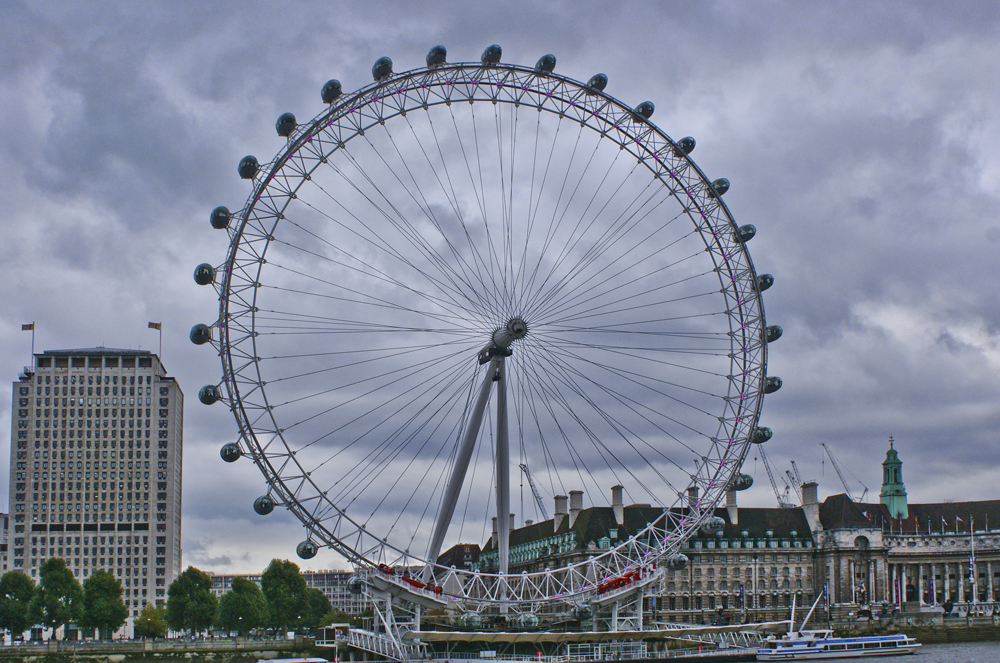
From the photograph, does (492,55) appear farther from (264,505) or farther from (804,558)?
(804,558)

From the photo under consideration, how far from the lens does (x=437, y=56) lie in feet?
206

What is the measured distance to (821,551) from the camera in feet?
441

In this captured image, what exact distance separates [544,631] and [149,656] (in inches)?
1797

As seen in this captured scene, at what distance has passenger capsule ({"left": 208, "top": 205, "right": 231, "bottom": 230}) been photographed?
6000 centimetres

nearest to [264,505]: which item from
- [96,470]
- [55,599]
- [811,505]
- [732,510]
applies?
[55,599]

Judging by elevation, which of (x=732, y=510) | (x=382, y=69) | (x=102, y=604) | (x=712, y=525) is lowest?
Result: (x=102, y=604)

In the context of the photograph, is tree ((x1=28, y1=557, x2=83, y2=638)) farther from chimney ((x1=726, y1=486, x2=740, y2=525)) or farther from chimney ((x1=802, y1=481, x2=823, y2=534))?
chimney ((x1=802, y1=481, x2=823, y2=534))

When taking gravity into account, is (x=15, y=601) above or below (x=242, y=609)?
above

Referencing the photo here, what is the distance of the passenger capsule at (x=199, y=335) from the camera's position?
58.6 metres

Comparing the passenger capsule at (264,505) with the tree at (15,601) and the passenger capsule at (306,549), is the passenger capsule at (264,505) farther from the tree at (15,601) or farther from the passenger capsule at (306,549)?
the tree at (15,601)

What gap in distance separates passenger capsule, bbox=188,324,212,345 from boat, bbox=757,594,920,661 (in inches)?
1920

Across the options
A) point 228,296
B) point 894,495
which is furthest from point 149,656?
point 894,495

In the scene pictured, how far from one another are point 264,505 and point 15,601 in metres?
68.5

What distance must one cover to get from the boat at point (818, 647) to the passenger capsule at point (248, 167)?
52.1 metres
